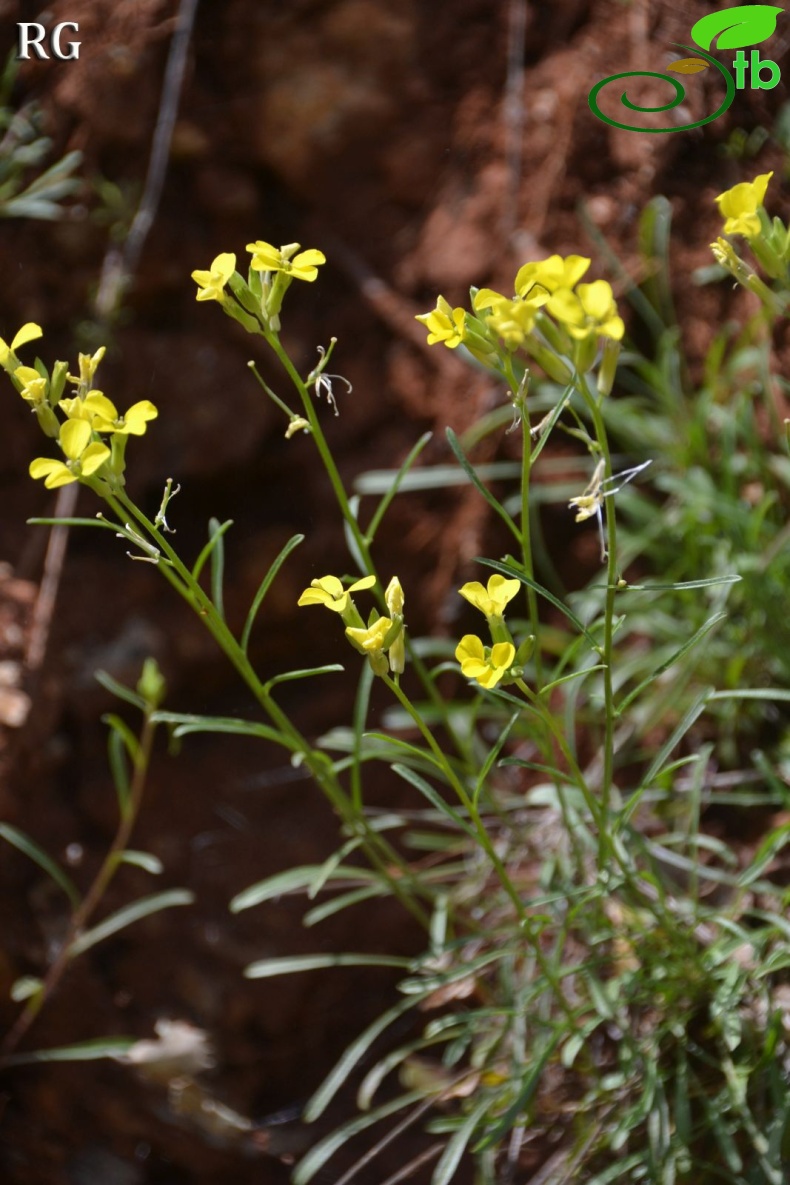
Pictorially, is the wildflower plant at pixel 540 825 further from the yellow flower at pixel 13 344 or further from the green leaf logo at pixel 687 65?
the green leaf logo at pixel 687 65

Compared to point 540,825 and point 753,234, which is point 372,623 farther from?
point 540,825

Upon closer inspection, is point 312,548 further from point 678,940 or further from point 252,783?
→ point 678,940

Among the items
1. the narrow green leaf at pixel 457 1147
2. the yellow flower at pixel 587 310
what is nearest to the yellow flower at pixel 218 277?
the yellow flower at pixel 587 310

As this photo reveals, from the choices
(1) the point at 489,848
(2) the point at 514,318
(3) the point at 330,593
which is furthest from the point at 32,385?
(1) the point at 489,848

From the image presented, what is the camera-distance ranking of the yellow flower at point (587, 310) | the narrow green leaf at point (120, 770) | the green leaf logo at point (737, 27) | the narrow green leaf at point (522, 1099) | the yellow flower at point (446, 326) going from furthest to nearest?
the green leaf logo at point (737, 27), the narrow green leaf at point (120, 770), the narrow green leaf at point (522, 1099), the yellow flower at point (446, 326), the yellow flower at point (587, 310)

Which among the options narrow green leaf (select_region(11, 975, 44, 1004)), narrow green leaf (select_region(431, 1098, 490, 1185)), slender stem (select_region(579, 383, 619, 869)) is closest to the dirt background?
narrow green leaf (select_region(11, 975, 44, 1004))

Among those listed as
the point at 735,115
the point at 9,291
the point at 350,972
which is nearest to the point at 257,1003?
the point at 350,972

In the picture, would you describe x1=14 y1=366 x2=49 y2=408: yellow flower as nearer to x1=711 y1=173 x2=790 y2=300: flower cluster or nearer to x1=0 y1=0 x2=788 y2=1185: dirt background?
x1=711 y1=173 x2=790 y2=300: flower cluster
